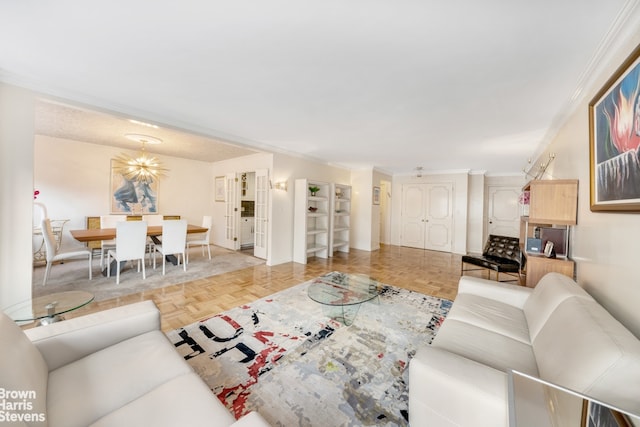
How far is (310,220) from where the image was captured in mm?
5621

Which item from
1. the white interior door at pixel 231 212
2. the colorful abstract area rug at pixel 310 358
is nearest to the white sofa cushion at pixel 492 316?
the colorful abstract area rug at pixel 310 358

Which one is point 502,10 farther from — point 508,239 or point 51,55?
point 508,239

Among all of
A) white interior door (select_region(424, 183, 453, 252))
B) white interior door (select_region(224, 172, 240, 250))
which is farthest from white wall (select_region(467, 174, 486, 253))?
white interior door (select_region(224, 172, 240, 250))

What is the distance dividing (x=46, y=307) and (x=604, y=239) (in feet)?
13.2

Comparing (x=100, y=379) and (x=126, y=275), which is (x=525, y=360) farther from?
(x=126, y=275)

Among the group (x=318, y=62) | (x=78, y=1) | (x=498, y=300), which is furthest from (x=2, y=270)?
(x=498, y=300)

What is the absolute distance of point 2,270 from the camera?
82.3 inches

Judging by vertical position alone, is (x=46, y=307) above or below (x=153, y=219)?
below

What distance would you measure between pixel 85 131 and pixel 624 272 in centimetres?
667

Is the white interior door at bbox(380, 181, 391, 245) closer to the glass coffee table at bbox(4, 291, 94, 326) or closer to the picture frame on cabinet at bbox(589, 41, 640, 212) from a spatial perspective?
the picture frame on cabinet at bbox(589, 41, 640, 212)

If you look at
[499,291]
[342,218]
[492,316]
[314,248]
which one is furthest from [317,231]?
[492,316]

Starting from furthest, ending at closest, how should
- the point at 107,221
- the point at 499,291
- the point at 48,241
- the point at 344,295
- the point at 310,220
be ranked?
the point at 310,220 < the point at 107,221 < the point at 48,241 < the point at 344,295 < the point at 499,291

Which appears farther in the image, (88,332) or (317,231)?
(317,231)

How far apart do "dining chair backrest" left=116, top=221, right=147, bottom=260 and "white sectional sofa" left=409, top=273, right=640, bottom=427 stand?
13.4 ft
